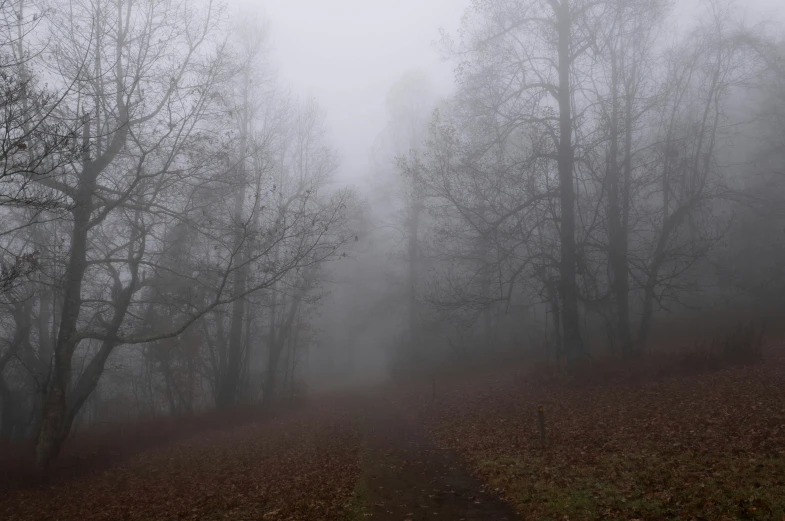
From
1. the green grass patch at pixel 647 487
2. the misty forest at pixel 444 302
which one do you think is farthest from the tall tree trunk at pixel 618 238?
the green grass patch at pixel 647 487

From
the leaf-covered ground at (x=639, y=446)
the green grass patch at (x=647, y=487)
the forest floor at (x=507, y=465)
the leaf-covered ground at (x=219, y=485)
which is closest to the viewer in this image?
the green grass patch at (x=647, y=487)

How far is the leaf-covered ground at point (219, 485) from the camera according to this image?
936cm

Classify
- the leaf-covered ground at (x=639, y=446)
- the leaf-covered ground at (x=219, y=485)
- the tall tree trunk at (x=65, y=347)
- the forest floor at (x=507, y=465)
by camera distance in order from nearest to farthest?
the leaf-covered ground at (x=639, y=446) → the forest floor at (x=507, y=465) → the leaf-covered ground at (x=219, y=485) → the tall tree trunk at (x=65, y=347)

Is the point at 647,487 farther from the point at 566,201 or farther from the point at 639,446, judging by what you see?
the point at 566,201

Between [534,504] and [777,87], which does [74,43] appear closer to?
[534,504]

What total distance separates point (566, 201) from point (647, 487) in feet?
37.7

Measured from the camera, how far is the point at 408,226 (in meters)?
34.7

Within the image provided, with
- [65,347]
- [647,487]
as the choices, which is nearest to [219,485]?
[65,347]

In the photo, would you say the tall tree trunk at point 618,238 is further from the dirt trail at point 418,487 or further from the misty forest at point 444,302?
the dirt trail at point 418,487

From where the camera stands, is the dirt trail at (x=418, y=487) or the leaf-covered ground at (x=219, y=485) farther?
the leaf-covered ground at (x=219, y=485)

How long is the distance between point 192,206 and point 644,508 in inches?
528

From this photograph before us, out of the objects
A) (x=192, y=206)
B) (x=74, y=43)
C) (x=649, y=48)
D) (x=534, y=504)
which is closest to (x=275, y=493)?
(x=534, y=504)

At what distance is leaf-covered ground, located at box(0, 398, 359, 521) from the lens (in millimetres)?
9359

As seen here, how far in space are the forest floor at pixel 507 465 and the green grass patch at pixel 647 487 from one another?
3 centimetres
